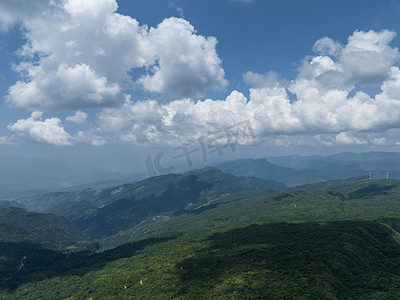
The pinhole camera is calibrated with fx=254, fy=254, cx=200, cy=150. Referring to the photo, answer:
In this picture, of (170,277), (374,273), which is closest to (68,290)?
(170,277)

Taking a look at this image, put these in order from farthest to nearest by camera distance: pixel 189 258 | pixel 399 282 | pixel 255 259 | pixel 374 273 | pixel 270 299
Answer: pixel 189 258 → pixel 255 259 → pixel 374 273 → pixel 399 282 → pixel 270 299

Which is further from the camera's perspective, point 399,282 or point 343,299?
point 399,282

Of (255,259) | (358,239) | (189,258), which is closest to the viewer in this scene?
(255,259)

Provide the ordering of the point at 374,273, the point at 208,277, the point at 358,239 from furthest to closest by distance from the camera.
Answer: the point at 358,239
the point at 208,277
the point at 374,273

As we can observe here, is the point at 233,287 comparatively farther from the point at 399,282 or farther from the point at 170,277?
the point at 399,282

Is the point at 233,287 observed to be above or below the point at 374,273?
above

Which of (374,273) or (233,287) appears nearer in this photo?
(233,287)

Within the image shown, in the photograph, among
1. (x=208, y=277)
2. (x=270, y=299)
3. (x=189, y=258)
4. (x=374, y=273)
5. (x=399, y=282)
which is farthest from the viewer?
(x=189, y=258)

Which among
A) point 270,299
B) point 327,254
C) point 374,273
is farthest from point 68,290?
point 374,273

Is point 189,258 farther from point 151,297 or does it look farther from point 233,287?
point 233,287
